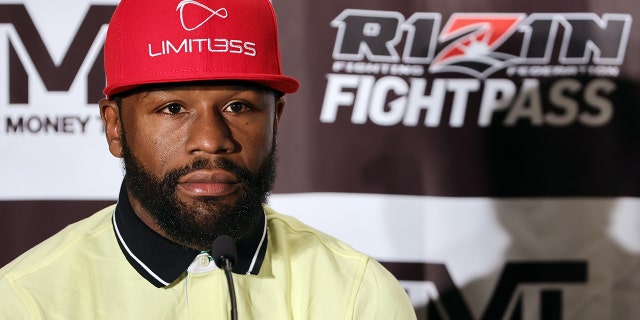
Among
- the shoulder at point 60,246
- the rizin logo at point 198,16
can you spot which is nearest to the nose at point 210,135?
the rizin logo at point 198,16

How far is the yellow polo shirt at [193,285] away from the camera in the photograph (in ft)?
3.86

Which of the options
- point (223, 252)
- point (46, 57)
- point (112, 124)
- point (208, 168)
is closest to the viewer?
point (223, 252)

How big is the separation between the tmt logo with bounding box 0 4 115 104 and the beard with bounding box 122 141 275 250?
79 centimetres

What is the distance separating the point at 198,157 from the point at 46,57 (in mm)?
959

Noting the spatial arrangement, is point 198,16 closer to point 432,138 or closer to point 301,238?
point 301,238

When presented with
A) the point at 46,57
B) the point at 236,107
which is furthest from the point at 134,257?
the point at 46,57

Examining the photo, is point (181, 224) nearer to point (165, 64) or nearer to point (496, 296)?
point (165, 64)

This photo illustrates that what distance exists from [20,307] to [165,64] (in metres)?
0.37

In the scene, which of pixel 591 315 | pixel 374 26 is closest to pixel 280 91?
pixel 374 26

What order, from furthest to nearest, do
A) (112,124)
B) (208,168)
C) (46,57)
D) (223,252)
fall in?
(46,57) < (112,124) < (208,168) < (223,252)

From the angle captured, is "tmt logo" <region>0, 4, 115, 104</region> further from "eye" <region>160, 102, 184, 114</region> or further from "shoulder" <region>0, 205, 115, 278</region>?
"eye" <region>160, 102, 184, 114</region>

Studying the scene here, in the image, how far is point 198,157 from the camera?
1.16 metres

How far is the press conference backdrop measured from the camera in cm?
197

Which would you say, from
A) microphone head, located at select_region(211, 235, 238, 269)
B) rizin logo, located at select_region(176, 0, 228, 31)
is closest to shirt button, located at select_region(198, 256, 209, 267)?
microphone head, located at select_region(211, 235, 238, 269)
